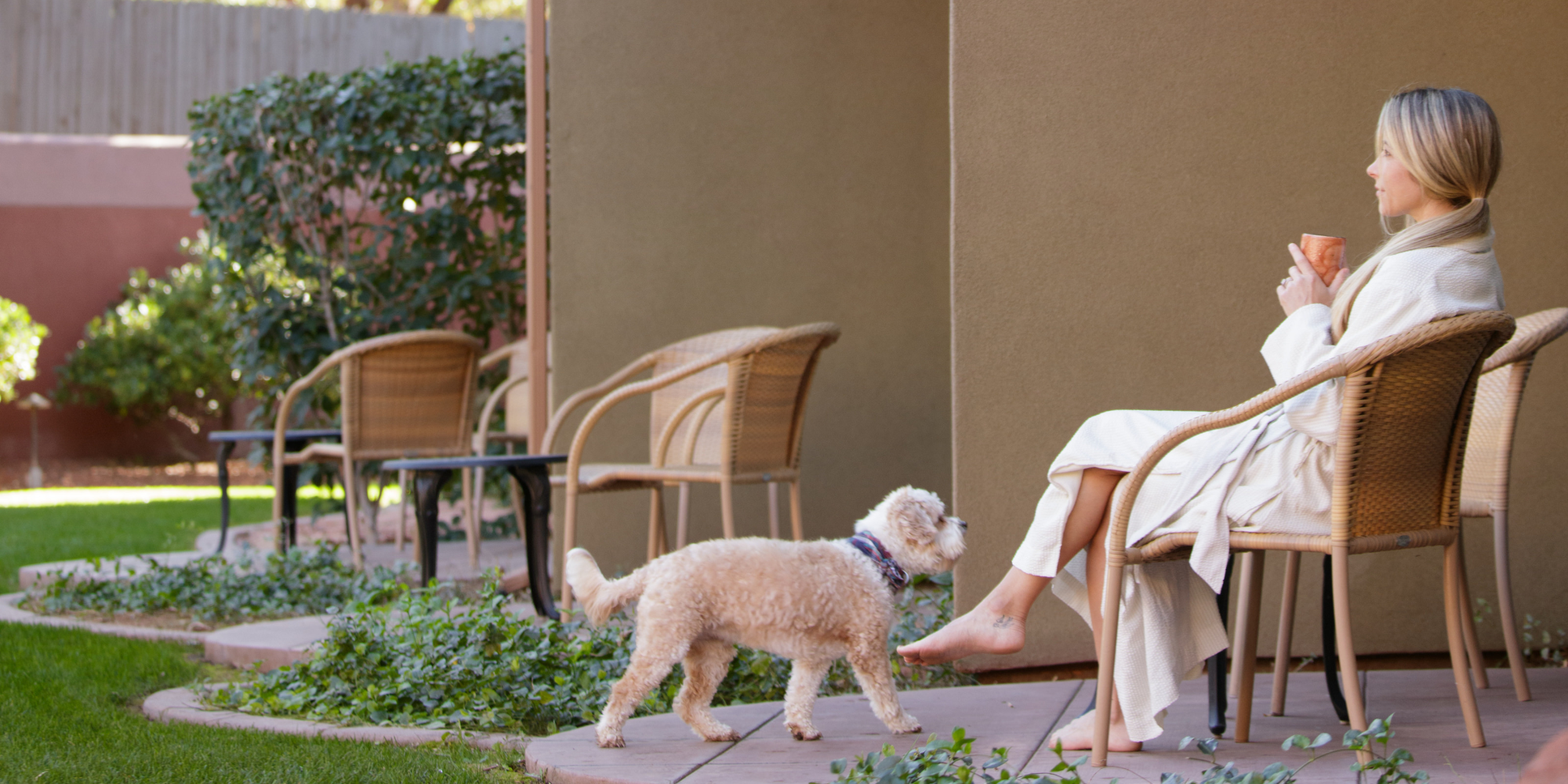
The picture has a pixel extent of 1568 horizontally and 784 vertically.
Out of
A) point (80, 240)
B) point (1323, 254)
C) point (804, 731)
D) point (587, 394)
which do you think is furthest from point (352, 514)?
point (80, 240)

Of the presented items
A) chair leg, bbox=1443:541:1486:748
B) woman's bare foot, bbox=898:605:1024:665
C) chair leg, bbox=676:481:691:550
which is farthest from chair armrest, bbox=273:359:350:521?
chair leg, bbox=1443:541:1486:748

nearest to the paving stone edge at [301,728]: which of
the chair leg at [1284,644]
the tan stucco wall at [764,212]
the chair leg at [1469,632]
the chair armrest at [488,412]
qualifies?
the chair leg at [1284,644]

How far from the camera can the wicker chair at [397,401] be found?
218 inches

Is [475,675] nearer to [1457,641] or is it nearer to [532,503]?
[532,503]

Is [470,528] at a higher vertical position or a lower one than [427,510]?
lower

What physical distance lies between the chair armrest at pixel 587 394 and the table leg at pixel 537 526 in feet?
1.14

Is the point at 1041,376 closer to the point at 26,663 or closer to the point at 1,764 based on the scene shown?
the point at 1,764

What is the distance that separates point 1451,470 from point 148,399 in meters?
11.5

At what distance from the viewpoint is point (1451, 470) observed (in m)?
2.52

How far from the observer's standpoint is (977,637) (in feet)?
8.71

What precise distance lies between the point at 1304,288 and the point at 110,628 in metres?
3.81

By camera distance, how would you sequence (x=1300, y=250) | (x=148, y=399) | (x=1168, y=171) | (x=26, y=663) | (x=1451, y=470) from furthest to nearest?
(x=148, y=399) < (x=26, y=663) < (x=1168, y=171) < (x=1300, y=250) < (x=1451, y=470)

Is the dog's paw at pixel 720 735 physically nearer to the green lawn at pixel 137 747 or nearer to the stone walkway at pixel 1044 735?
the stone walkway at pixel 1044 735

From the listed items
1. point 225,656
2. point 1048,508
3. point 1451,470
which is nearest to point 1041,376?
point 1048,508
